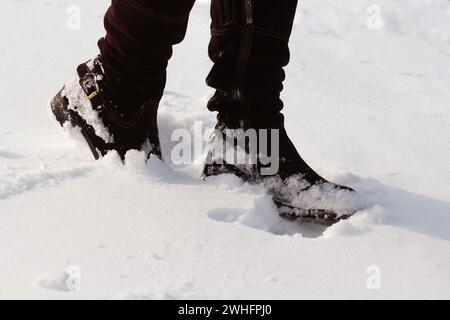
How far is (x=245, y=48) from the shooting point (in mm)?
1546

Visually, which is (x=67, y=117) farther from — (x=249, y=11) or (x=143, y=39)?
(x=249, y=11)

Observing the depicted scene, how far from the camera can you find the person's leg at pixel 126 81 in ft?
4.88

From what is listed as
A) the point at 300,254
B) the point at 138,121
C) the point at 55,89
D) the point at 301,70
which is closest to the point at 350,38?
the point at 301,70

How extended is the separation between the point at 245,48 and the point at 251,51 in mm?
16

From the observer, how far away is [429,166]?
72.6 inches

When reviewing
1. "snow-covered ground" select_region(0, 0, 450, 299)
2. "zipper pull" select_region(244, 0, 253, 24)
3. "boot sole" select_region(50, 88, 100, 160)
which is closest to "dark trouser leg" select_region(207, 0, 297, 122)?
"zipper pull" select_region(244, 0, 253, 24)

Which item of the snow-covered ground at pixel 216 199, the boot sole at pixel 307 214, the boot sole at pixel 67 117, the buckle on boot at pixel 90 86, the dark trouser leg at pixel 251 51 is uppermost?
the dark trouser leg at pixel 251 51

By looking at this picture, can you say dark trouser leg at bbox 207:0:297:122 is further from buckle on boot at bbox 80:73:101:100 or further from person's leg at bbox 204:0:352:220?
buckle on boot at bbox 80:73:101:100

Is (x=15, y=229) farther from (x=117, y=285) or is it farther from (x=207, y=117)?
(x=207, y=117)

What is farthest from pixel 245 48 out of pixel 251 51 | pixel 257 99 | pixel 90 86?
pixel 90 86

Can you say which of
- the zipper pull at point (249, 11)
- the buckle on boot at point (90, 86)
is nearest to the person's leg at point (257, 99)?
the zipper pull at point (249, 11)

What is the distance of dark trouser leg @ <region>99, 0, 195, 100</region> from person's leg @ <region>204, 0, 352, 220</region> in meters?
0.11

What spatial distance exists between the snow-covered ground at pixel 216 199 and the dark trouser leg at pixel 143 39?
0.58 feet

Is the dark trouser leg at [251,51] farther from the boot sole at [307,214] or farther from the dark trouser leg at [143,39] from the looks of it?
the boot sole at [307,214]
